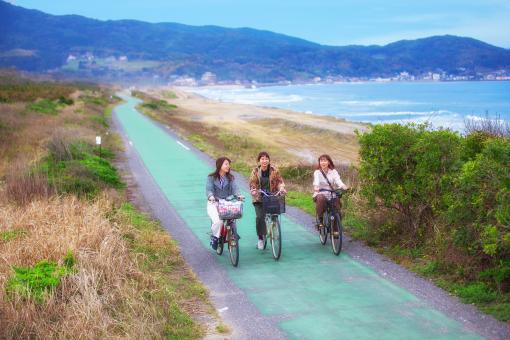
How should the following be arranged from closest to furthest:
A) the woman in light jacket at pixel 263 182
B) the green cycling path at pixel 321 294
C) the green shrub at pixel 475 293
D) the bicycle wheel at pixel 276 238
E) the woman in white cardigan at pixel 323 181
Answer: the green cycling path at pixel 321 294 < the green shrub at pixel 475 293 < the bicycle wheel at pixel 276 238 < the woman in light jacket at pixel 263 182 < the woman in white cardigan at pixel 323 181

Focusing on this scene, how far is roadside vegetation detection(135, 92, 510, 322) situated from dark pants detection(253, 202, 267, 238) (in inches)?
69.6

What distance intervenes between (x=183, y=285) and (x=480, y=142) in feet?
17.5

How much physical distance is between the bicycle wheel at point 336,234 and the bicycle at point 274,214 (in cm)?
89

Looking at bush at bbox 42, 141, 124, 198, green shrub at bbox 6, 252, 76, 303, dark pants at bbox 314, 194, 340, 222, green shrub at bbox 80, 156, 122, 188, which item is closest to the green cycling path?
dark pants at bbox 314, 194, 340, 222

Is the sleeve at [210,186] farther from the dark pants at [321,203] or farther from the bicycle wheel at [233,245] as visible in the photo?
the dark pants at [321,203]

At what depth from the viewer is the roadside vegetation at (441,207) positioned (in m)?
7.24

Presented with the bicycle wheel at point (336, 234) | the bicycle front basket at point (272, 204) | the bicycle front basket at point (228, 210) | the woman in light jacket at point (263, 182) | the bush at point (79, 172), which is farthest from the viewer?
the bush at point (79, 172)

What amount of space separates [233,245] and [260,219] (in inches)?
32.5

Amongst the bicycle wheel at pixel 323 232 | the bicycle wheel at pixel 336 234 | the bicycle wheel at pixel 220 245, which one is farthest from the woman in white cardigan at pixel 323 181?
the bicycle wheel at pixel 220 245

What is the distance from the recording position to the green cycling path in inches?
270

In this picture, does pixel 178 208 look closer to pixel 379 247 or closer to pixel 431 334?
pixel 379 247

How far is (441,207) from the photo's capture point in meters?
9.59

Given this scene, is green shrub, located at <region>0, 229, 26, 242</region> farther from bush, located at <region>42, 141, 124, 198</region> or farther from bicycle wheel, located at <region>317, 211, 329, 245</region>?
bicycle wheel, located at <region>317, 211, 329, 245</region>

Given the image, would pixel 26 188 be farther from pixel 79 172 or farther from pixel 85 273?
pixel 85 273
